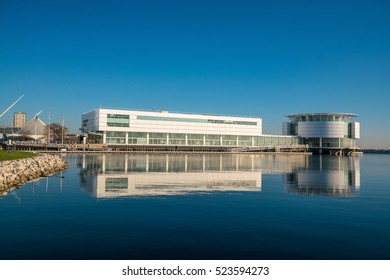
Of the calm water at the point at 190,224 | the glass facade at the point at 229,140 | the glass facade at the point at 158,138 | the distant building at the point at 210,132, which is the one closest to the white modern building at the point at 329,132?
the distant building at the point at 210,132

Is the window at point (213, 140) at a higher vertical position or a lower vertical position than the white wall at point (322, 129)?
lower

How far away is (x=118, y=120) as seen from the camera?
147m

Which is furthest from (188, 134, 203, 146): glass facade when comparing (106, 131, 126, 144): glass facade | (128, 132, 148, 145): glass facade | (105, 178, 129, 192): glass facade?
(105, 178, 129, 192): glass facade

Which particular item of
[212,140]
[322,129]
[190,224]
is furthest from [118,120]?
[190,224]

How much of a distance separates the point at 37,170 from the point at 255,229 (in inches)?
1352

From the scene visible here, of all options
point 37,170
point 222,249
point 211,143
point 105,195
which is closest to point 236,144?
point 211,143

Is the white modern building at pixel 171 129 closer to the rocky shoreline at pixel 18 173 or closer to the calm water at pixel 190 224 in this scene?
the rocky shoreline at pixel 18 173

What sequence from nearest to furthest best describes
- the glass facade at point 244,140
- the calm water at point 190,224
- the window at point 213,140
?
the calm water at point 190,224 < the window at point 213,140 < the glass facade at point 244,140

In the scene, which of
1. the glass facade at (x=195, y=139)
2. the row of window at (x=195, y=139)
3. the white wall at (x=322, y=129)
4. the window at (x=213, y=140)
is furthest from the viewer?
the white wall at (x=322, y=129)

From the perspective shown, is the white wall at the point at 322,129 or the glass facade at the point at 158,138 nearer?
the glass facade at the point at 158,138

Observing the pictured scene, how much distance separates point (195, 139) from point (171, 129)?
13.8 meters

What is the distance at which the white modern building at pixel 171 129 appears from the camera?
Answer: 146625mm

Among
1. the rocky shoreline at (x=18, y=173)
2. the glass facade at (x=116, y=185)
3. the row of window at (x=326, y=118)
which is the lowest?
the glass facade at (x=116, y=185)

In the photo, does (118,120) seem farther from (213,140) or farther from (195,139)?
(213,140)
